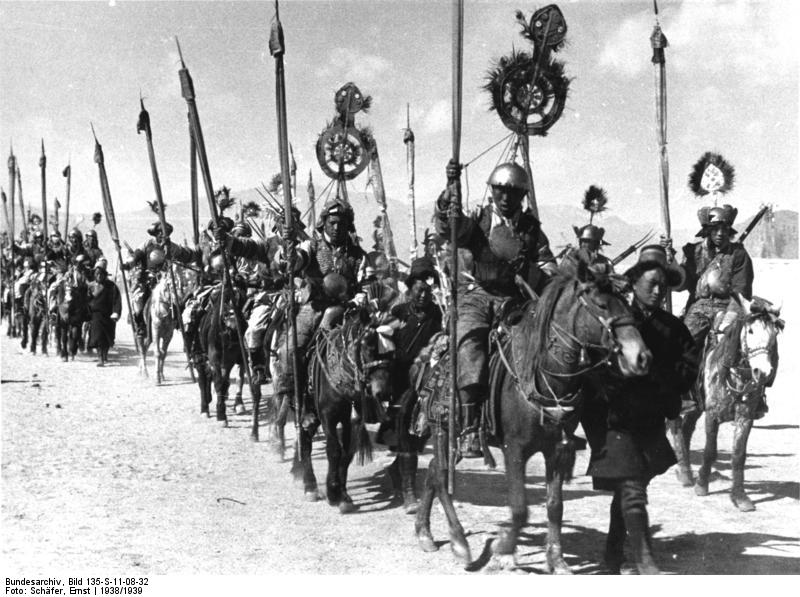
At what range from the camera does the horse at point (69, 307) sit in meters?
21.3

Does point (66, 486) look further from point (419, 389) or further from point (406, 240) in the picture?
point (406, 240)

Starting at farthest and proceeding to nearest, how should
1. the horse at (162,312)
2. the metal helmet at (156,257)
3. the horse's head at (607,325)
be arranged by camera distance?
the horse at (162,312), the metal helmet at (156,257), the horse's head at (607,325)

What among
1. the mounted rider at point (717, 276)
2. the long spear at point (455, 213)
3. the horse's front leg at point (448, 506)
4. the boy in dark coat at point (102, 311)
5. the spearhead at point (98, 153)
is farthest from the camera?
the boy in dark coat at point (102, 311)

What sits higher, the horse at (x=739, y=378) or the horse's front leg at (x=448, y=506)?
the horse at (x=739, y=378)

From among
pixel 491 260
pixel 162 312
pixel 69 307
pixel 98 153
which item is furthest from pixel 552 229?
pixel 491 260

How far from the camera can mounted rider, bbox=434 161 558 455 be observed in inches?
259

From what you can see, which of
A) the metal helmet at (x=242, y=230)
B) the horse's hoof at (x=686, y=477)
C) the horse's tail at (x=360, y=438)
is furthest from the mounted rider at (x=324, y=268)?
the horse's hoof at (x=686, y=477)

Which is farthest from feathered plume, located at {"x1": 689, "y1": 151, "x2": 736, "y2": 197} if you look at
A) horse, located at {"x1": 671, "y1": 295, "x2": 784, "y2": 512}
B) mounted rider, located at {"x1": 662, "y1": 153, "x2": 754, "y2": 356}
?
horse, located at {"x1": 671, "y1": 295, "x2": 784, "y2": 512}

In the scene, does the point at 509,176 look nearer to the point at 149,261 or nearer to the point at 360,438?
the point at 360,438

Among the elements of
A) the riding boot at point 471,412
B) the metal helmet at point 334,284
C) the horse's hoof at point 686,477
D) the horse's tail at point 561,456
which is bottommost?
the horse's hoof at point 686,477

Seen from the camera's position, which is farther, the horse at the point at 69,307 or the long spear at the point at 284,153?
the horse at the point at 69,307

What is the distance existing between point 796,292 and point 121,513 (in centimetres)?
2590

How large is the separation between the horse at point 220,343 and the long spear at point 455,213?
20.4ft

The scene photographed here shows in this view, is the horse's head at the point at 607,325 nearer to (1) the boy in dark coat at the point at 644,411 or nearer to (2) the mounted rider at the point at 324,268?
(1) the boy in dark coat at the point at 644,411
